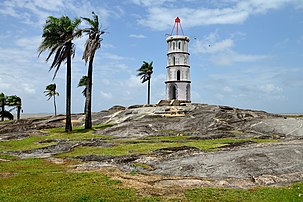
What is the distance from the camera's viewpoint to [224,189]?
1800cm

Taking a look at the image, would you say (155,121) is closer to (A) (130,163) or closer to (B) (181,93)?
(B) (181,93)

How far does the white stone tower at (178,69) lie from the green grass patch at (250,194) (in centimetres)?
6690

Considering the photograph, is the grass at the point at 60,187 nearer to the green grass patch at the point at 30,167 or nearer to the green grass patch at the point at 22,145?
the green grass patch at the point at 30,167

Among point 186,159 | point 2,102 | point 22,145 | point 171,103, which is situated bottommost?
point 22,145

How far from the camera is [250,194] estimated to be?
17.0m

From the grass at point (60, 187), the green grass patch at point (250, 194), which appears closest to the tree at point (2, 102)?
the grass at point (60, 187)

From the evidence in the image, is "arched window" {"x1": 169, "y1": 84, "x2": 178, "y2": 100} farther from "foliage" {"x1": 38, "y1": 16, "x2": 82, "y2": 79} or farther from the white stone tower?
"foliage" {"x1": 38, "y1": 16, "x2": 82, "y2": 79}

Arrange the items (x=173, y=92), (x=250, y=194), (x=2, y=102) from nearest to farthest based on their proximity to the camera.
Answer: (x=250, y=194) → (x=173, y=92) → (x=2, y=102)

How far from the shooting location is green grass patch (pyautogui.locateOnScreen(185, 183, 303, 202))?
52.6ft

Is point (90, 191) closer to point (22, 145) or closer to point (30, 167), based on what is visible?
point (30, 167)

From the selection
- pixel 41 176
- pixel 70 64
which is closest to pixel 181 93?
pixel 70 64

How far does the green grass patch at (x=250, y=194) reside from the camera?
1605cm

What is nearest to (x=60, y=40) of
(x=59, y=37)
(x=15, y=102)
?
(x=59, y=37)

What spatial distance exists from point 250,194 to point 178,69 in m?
68.9
